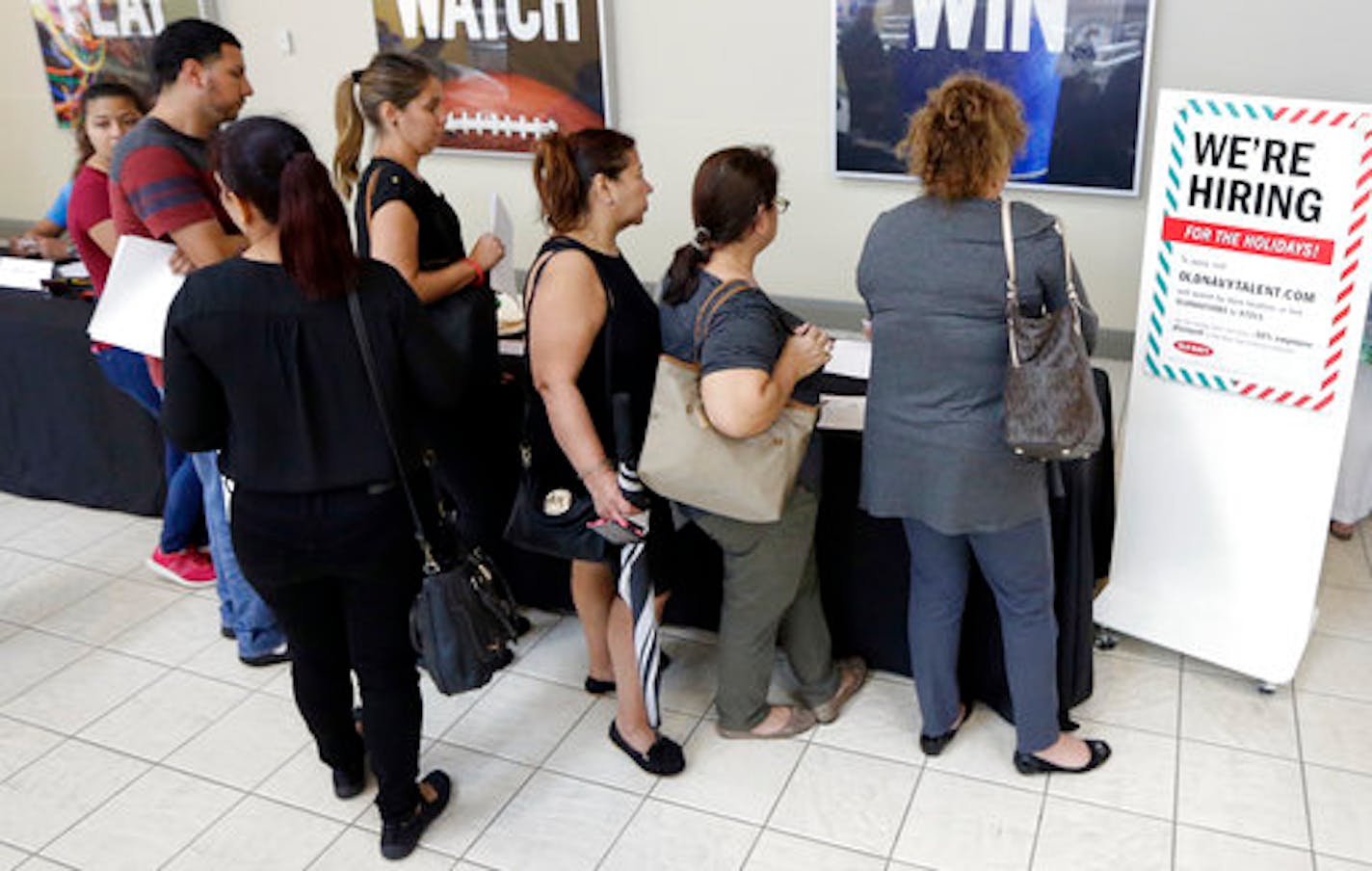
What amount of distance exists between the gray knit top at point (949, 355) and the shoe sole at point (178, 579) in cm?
218

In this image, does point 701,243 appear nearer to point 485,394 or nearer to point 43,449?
point 485,394

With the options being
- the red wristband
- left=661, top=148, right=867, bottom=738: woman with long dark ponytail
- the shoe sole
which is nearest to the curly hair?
left=661, top=148, right=867, bottom=738: woman with long dark ponytail

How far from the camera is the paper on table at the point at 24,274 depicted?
4.03 metres

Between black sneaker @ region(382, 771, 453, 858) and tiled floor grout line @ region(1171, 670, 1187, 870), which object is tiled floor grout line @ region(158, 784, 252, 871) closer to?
black sneaker @ region(382, 771, 453, 858)

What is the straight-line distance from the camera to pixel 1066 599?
99.7 inches

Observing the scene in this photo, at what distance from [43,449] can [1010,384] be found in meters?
3.42

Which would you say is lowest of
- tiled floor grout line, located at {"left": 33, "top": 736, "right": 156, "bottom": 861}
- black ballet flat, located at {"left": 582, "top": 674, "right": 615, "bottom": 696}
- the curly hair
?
tiled floor grout line, located at {"left": 33, "top": 736, "right": 156, "bottom": 861}

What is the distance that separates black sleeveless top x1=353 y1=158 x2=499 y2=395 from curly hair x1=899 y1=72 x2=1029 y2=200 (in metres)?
0.95

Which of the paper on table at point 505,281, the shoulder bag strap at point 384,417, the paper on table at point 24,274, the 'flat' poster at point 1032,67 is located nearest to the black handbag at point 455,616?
the shoulder bag strap at point 384,417

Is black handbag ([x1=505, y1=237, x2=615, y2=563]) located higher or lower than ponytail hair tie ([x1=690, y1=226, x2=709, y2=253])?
lower

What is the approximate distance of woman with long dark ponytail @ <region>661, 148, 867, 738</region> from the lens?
7.07ft

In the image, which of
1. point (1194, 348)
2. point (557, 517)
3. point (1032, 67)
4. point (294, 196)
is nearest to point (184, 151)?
point (294, 196)

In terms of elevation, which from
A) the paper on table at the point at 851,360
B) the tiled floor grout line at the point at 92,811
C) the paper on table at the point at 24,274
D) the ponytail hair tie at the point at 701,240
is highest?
the ponytail hair tie at the point at 701,240

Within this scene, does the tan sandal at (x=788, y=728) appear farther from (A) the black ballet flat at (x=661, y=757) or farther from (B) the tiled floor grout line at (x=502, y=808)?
(B) the tiled floor grout line at (x=502, y=808)
